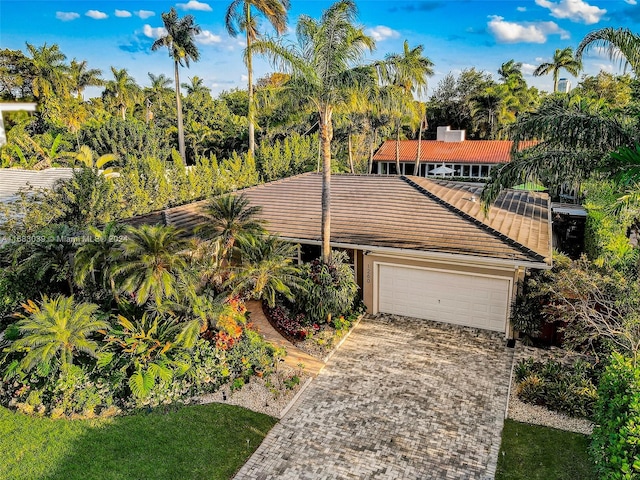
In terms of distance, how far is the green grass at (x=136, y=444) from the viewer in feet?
26.8

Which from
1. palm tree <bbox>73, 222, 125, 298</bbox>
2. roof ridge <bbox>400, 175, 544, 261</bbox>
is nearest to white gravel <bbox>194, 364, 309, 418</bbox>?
palm tree <bbox>73, 222, 125, 298</bbox>

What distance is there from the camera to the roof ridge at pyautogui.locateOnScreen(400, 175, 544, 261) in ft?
40.9

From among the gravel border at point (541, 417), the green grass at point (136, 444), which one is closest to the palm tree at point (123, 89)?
the green grass at point (136, 444)

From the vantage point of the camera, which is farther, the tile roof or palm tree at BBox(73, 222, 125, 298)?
the tile roof

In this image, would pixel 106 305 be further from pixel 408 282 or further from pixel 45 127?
pixel 45 127

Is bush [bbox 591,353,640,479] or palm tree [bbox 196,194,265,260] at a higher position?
palm tree [bbox 196,194,265,260]

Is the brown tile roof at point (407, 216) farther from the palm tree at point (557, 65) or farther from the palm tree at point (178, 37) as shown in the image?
the palm tree at point (557, 65)

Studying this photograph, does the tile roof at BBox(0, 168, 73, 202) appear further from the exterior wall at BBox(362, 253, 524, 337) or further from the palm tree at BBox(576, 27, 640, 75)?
the palm tree at BBox(576, 27, 640, 75)

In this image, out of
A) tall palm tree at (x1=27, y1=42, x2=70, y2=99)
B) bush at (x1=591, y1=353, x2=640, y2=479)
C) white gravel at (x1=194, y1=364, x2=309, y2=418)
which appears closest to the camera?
bush at (x1=591, y1=353, x2=640, y2=479)

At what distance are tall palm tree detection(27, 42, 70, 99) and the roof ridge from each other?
145ft

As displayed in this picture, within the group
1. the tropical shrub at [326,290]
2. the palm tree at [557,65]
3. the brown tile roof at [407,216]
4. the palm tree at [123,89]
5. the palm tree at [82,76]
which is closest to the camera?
the brown tile roof at [407,216]

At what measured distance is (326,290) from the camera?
1348 cm

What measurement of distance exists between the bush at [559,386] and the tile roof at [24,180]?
19016mm

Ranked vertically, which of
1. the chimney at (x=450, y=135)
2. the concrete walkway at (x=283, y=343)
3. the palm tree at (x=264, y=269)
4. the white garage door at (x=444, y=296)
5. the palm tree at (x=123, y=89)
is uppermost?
the palm tree at (x=123, y=89)
